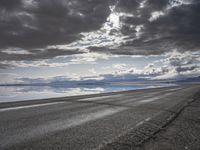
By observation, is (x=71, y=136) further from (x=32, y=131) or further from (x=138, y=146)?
(x=138, y=146)

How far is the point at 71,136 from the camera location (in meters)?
5.91

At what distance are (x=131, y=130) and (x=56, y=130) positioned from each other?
259cm

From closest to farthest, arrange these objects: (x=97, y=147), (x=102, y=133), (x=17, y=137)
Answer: (x=97, y=147)
(x=17, y=137)
(x=102, y=133)

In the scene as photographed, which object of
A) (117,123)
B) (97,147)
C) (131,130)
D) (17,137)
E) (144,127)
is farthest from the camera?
(117,123)

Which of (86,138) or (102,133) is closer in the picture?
(86,138)

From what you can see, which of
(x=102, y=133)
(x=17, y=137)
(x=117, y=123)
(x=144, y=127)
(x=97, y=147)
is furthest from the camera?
(x=117, y=123)

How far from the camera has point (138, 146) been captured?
514 cm

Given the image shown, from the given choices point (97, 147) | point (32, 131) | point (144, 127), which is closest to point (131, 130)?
point (144, 127)

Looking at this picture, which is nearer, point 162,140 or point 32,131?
point 162,140

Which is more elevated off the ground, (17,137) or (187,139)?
(17,137)

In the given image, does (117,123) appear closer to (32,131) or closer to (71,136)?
(71,136)

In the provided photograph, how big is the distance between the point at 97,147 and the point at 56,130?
87.1 inches

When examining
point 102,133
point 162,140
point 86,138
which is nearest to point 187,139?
point 162,140

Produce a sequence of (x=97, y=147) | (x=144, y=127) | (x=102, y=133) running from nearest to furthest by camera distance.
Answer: (x=97, y=147), (x=102, y=133), (x=144, y=127)
